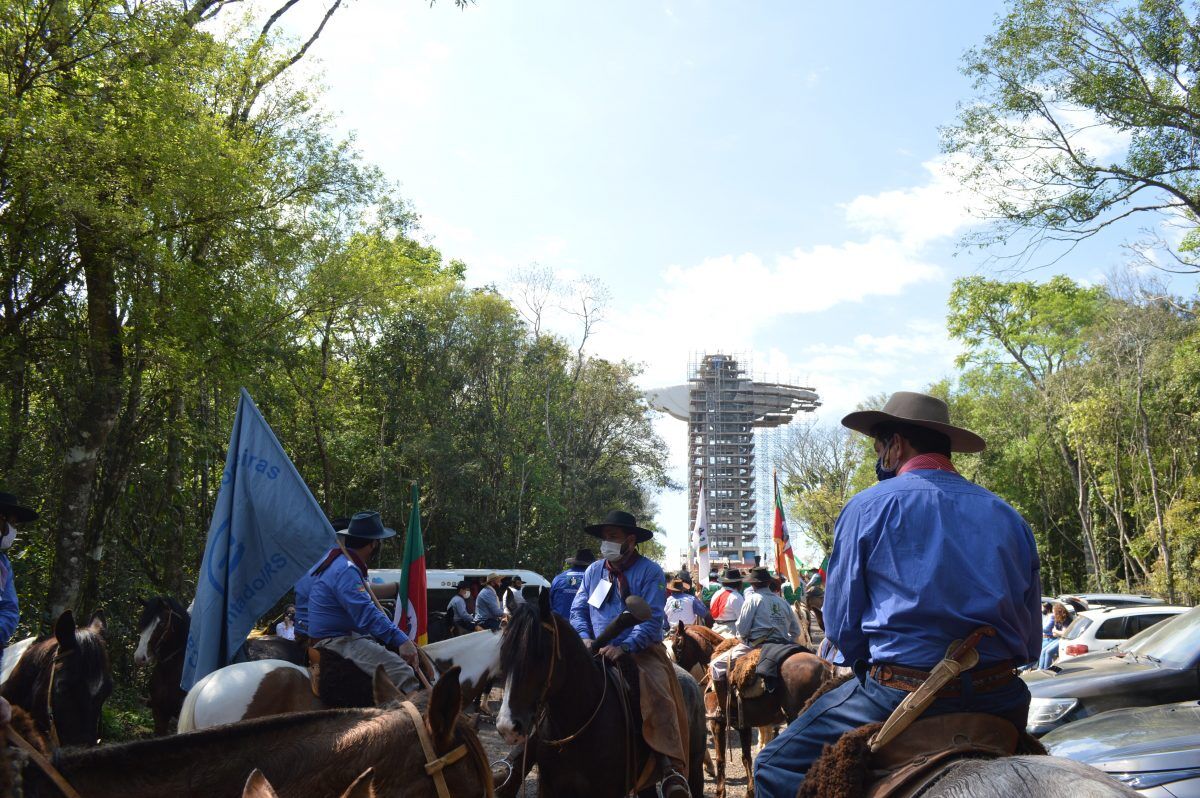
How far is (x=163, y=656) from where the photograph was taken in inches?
369

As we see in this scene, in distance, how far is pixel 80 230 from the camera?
Answer: 10.6 meters

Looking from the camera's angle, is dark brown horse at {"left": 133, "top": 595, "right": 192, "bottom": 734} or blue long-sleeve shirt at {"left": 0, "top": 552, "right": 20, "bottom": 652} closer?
blue long-sleeve shirt at {"left": 0, "top": 552, "right": 20, "bottom": 652}

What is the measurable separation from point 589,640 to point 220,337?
7970mm

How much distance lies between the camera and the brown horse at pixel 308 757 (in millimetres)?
Result: 2629

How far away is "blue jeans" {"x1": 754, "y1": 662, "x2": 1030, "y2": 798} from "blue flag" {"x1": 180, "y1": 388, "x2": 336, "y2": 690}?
9.41 ft

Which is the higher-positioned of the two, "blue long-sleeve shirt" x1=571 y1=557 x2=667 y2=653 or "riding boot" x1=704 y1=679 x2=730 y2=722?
"blue long-sleeve shirt" x1=571 y1=557 x2=667 y2=653

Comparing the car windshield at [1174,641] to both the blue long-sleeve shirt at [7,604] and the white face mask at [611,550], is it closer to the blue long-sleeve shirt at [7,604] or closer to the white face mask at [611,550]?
the white face mask at [611,550]

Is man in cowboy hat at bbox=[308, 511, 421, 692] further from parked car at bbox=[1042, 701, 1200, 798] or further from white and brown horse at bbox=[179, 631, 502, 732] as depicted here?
parked car at bbox=[1042, 701, 1200, 798]

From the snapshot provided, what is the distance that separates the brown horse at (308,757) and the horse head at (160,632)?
7.40 meters

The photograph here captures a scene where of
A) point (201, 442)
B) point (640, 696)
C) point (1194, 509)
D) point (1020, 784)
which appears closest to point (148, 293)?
point (201, 442)

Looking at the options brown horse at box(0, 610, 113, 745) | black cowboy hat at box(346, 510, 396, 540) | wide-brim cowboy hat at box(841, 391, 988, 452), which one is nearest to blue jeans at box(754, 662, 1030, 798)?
wide-brim cowboy hat at box(841, 391, 988, 452)

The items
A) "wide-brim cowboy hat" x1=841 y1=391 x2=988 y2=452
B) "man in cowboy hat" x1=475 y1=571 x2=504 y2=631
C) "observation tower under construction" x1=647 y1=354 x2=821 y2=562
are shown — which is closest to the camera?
"wide-brim cowboy hat" x1=841 y1=391 x2=988 y2=452

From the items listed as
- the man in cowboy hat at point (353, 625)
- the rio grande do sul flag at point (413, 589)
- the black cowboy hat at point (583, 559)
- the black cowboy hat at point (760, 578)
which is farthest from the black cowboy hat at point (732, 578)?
the man in cowboy hat at point (353, 625)

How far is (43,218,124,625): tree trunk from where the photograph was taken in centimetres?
1099
